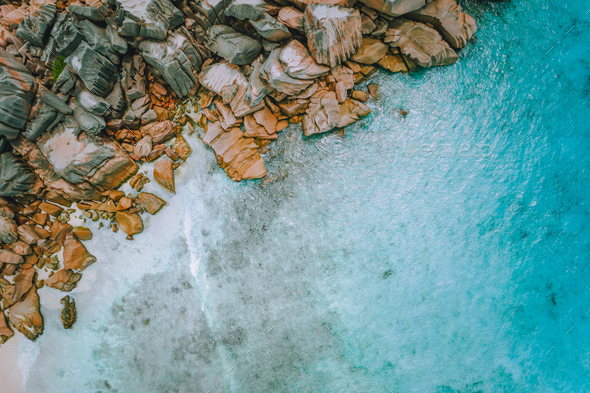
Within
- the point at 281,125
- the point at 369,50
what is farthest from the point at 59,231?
the point at 369,50

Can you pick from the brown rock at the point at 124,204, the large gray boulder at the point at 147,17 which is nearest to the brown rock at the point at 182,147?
the brown rock at the point at 124,204

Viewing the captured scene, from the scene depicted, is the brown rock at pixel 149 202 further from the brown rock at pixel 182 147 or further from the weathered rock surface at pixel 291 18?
the weathered rock surface at pixel 291 18

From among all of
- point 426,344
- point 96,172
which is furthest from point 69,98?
point 426,344

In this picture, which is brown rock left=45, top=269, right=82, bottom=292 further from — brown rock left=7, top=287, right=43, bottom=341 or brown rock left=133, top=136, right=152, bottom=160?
brown rock left=133, top=136, right=152, bottom=160

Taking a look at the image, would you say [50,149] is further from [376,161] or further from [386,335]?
[386,335]

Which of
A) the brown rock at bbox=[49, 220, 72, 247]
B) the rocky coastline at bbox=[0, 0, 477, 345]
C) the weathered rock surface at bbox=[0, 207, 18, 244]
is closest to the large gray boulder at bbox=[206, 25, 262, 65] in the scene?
the rocky coastline at bbox=[0, 0, 477, 345]

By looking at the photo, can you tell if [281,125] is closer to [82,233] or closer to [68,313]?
[82,233]
